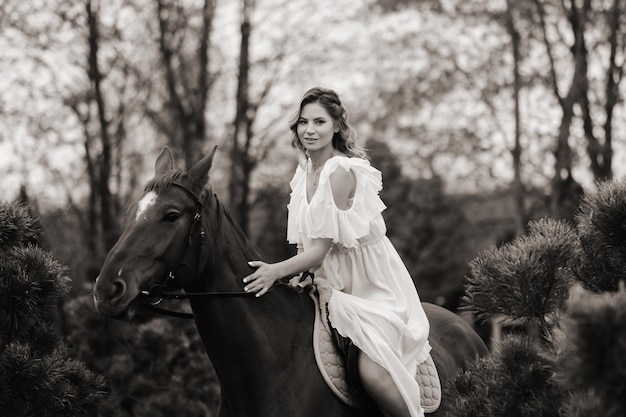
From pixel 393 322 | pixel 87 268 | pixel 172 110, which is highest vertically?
pixel 172 110

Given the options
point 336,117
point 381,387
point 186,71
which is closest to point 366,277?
point 381,387

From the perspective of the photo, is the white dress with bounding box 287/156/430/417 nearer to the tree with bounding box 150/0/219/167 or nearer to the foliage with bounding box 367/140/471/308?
the tree with bounding box 150/0/219/167

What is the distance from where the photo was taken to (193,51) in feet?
55.0

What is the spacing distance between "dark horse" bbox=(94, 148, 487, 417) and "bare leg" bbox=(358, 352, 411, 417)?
0.21m

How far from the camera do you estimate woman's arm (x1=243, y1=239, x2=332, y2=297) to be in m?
4.36

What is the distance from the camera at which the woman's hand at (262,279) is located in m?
4.34

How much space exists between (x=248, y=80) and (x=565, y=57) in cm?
592

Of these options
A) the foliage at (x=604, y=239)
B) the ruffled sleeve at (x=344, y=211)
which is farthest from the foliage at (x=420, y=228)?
the foliage at (x=604, y=239)

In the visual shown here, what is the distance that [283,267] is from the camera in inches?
172

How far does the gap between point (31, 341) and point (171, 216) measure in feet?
4.09

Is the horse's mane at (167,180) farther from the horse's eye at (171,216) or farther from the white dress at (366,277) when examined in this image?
the white dress at (366,277)

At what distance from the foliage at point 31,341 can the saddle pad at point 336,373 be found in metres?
1.36

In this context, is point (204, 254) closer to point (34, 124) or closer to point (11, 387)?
point (11, 387)

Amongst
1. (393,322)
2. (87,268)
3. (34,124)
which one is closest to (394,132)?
(34,124)
